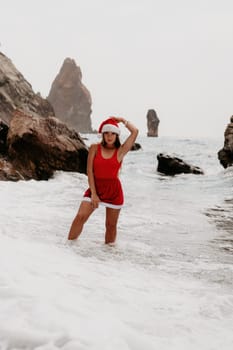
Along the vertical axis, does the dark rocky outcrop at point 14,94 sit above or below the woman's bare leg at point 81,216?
above

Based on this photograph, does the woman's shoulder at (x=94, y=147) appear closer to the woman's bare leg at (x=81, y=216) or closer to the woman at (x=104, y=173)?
the woman at (x=104, y=173)

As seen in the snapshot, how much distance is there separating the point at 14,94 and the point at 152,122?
55958 millimetres

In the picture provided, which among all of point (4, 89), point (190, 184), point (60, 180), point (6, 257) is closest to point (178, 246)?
point (6, 257)

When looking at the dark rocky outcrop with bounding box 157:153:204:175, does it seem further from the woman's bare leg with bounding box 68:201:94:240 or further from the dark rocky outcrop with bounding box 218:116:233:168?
the woman's bare leg with bounding box 68:201:94:240

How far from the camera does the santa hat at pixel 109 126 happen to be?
4.70 meters

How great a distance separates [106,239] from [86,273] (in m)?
1.58

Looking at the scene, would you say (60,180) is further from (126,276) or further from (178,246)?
(126,276)

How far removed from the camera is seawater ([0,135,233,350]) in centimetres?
221

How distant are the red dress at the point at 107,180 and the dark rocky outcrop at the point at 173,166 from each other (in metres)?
14.0

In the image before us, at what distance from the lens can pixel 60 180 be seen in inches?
460

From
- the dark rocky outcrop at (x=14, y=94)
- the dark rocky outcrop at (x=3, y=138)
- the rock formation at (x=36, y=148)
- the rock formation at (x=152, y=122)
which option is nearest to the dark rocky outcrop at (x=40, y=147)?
the rock formation at (x=36, y=148)

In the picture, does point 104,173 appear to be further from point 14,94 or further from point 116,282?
point 14,94

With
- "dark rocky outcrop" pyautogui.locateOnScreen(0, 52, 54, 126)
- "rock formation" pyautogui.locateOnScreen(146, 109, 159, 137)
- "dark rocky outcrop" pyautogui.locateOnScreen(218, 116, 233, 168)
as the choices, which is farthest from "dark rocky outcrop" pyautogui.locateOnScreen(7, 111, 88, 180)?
"rock formation" pyautogui.locateOnScreen(146, 109, 159, 137)

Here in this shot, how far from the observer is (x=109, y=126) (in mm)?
4691
